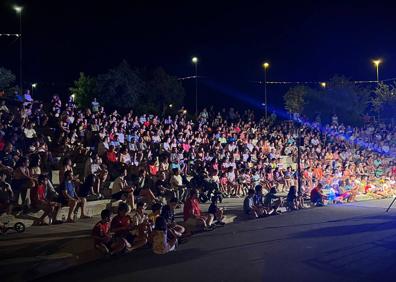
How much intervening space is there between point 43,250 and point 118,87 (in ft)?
111

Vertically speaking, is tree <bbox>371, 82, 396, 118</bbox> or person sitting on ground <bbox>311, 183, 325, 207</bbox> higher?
tree <bbox>371, 82, 396, 118</bbox>

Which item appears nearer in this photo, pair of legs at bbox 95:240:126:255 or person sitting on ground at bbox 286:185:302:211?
pair of legs at bbox 95:240:126:255

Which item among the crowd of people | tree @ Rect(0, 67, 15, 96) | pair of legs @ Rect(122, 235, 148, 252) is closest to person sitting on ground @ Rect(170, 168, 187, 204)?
the crowd of people

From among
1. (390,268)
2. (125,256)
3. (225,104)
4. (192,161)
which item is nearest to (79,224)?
(125,256)

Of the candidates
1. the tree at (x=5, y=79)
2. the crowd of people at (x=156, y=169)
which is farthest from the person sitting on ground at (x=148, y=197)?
the tree at (x=5, y=79)

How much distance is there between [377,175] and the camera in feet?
86.9

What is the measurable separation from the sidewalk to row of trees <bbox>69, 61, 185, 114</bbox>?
28733 millimetres

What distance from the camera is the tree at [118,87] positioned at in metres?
42.2

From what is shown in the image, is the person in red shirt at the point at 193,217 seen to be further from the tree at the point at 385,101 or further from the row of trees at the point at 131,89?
the tree at the point at 385,101

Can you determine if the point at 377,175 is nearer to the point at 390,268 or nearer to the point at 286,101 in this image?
the point at 390,268

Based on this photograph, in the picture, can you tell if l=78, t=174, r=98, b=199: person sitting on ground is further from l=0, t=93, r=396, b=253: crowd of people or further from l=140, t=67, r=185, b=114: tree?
l=140, t=67, r=185, b=114: tree

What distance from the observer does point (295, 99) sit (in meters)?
56.8

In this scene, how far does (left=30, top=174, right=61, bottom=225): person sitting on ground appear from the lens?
1177 cm

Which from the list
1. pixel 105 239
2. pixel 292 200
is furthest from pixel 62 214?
pixel 292 200
